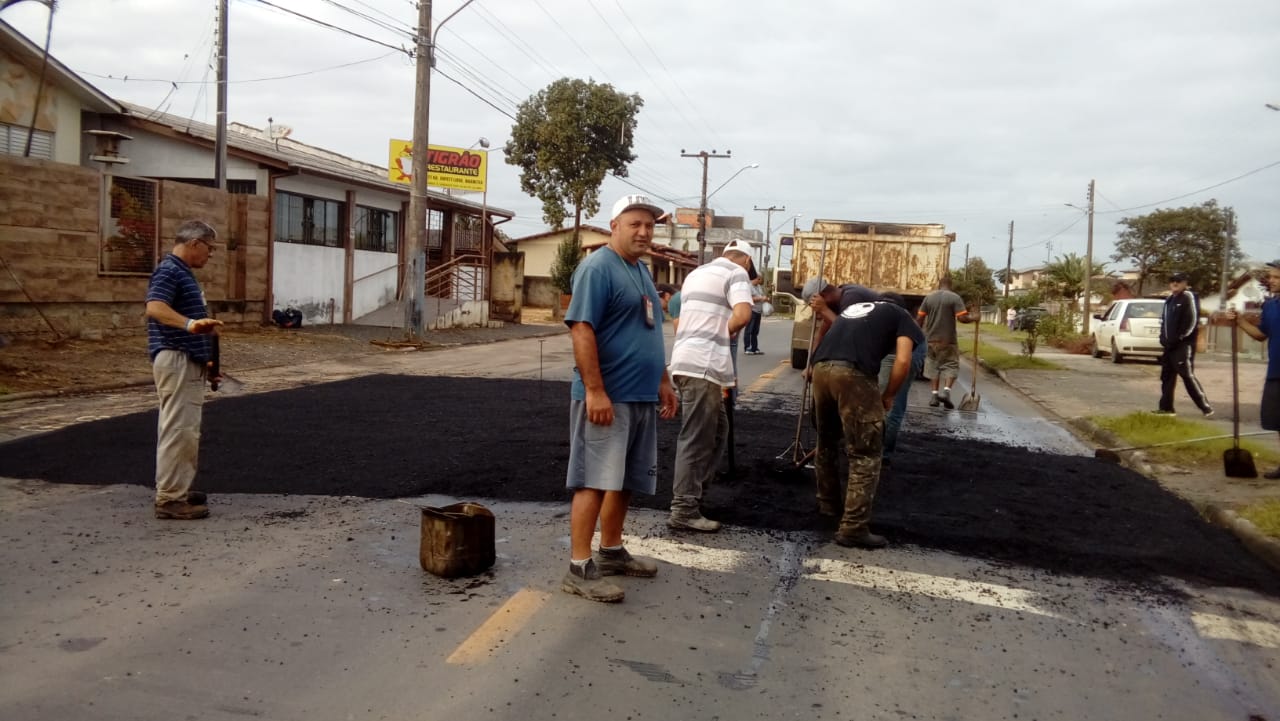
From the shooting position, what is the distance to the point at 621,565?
4.99 m

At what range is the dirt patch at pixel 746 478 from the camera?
6.01m

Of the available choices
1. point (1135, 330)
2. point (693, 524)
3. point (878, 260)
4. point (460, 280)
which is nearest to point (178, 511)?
point (693, 524)

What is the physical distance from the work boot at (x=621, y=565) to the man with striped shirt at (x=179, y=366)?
2.50m

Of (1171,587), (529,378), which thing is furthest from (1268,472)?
(529,378)

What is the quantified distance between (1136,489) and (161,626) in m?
6.90

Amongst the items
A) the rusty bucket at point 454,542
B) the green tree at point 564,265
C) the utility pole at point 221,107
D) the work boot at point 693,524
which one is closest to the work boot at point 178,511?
the rusty bucket at point 454,542

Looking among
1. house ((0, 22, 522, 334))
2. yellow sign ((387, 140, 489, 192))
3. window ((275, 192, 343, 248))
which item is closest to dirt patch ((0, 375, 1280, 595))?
house ((0, 22, 522, 334))

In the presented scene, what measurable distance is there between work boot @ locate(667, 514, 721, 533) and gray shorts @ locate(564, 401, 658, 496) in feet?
3.95

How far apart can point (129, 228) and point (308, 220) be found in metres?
A: 8.32

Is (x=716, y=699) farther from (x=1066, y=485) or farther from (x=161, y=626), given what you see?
(x=1066, y=485)

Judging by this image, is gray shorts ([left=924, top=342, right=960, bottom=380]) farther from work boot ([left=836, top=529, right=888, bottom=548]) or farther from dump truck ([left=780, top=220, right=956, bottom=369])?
work boot ([left=836, top=529, right=888, bottom=548])

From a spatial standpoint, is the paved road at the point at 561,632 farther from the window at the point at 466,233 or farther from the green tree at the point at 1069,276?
the green tree at the point at 1069,276

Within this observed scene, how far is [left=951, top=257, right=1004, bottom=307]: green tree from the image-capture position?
63.2 meters

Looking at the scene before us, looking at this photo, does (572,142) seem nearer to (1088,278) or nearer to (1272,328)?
(1088,278)
